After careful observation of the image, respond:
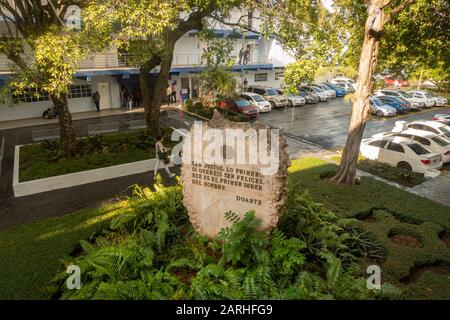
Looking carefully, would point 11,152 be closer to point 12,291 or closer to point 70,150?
point 70,150

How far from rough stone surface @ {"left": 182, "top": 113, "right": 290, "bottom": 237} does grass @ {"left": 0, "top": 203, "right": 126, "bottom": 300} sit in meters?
3.13

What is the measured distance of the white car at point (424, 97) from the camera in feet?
96.6

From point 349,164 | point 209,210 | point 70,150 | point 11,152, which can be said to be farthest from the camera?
point 11,152

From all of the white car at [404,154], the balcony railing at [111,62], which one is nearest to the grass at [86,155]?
the balcony railing at [111,62]

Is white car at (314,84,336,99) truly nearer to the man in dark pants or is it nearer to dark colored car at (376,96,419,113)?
dark colored car at (376,96,419,113)

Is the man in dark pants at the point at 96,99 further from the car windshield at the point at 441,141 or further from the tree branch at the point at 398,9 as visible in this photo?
the car windshield at the point at 441,141

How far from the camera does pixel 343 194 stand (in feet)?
36.9

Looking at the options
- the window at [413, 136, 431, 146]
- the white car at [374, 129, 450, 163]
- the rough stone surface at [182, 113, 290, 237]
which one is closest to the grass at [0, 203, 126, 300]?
the rough stone surface at [182, 113, 290, 237]

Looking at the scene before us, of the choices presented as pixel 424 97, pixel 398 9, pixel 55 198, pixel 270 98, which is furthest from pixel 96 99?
pixel 424 97

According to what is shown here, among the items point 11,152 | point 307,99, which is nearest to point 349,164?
point 11,152

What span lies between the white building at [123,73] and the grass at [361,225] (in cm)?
1083

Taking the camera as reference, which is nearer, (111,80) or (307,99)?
(111,80)

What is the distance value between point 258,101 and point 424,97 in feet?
49.9

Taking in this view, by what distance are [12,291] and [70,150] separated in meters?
8.77
